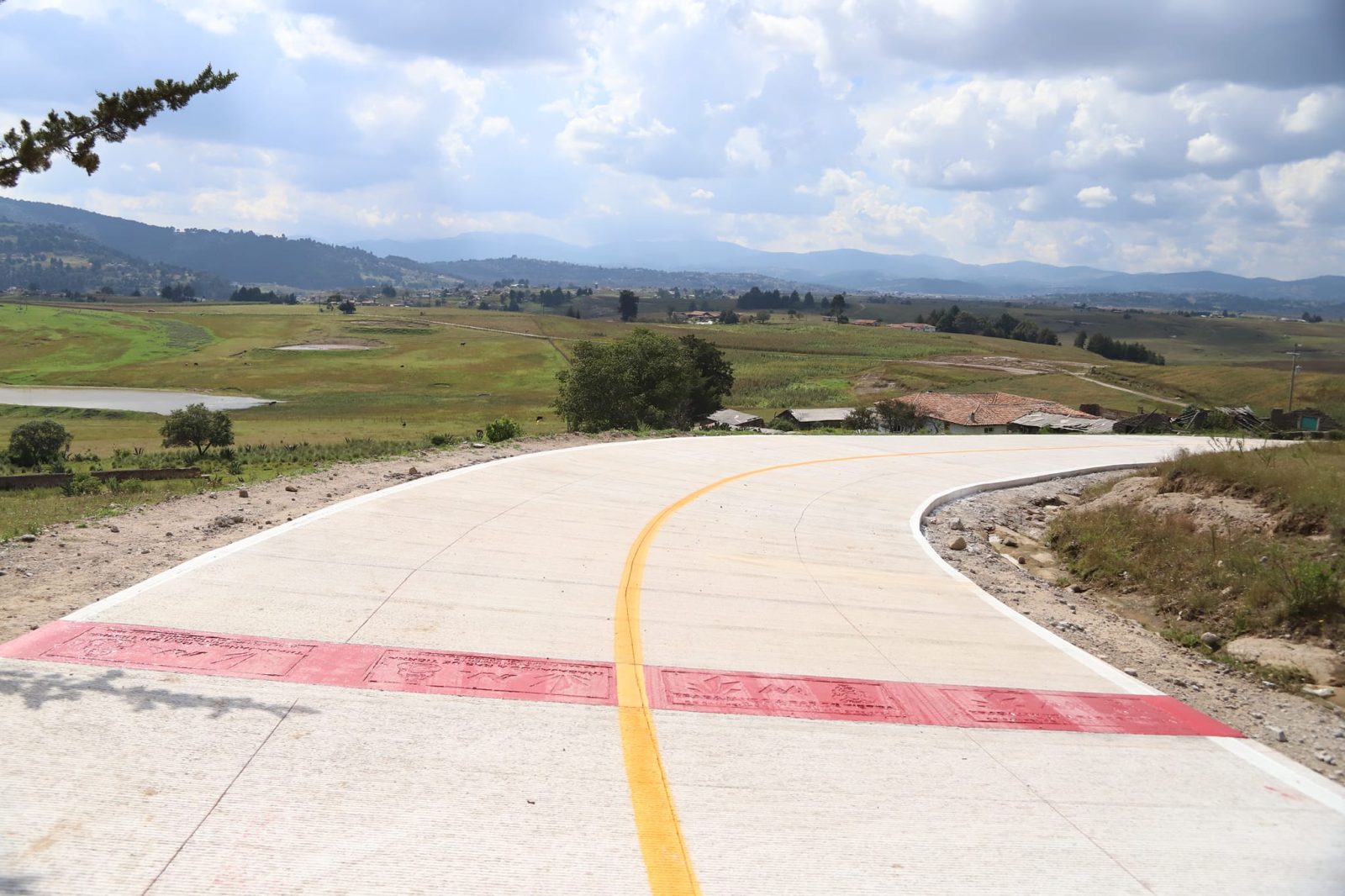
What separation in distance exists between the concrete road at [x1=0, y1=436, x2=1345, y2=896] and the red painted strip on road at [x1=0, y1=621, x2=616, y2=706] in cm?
3

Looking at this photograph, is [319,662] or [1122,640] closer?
[319,662]

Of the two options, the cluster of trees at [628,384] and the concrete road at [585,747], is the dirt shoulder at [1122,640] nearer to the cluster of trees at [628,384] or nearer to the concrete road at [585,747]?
the concrete road at [585,747]

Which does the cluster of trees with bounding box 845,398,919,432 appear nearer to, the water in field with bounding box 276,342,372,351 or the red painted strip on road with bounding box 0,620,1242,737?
the red painted strip on road with bounding box 0,620,1242,737

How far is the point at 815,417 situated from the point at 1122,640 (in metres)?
56.1

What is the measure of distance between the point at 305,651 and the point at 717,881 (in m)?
3.78

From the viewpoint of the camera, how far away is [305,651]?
6.69 metres

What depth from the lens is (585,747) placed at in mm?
5648

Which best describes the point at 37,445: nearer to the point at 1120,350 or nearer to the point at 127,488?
the point at 127,488

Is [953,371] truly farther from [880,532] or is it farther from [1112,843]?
[1112,843]

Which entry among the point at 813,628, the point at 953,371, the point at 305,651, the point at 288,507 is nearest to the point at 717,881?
the point at 305,651

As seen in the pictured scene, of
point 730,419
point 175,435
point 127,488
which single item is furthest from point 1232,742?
point 730,419

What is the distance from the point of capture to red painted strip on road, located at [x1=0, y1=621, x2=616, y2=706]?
619 centimetres

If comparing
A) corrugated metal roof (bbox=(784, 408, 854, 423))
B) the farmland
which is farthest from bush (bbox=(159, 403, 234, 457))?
corrugated metal roof (bbox=(784, 408, 854, 423))

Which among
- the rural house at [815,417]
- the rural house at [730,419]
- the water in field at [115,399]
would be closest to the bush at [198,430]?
the water in field at [115,399]
